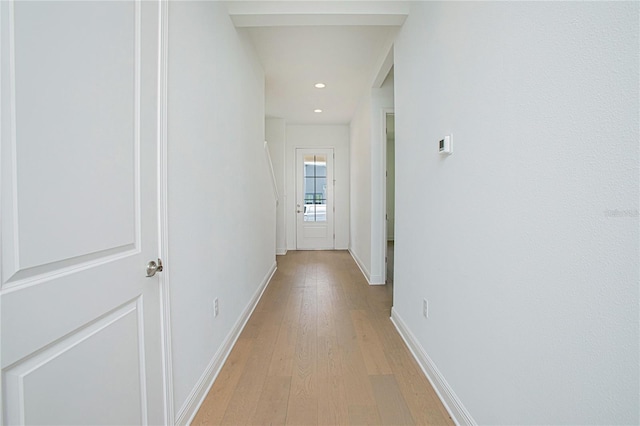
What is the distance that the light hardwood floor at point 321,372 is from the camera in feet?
4.96

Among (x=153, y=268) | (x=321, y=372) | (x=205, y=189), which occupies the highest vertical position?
(x=205, y=189)

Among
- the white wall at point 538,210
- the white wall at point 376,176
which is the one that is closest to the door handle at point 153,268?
the white wall at point 538,210

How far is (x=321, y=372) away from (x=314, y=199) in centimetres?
472

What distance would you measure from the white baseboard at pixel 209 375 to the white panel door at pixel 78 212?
0.31 meters

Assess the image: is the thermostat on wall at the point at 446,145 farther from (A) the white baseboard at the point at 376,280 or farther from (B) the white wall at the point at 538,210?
(A) the white baseboard at the point at 376,280

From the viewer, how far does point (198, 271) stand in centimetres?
161

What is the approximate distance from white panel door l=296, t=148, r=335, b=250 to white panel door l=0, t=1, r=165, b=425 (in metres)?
5.20

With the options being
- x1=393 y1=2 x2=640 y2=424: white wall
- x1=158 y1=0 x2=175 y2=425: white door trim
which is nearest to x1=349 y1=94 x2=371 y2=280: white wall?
x1=393 y1=2 x2=640 y2=424: white wall

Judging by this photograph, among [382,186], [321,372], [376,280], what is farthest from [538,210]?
[376,280]

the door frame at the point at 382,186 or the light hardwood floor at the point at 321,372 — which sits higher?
the door frame at the point at 382,186

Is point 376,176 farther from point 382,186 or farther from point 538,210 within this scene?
point 538,210

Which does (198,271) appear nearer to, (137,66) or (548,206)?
(137,66)

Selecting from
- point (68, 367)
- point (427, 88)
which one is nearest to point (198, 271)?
point (68, 367)

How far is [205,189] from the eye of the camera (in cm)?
172
